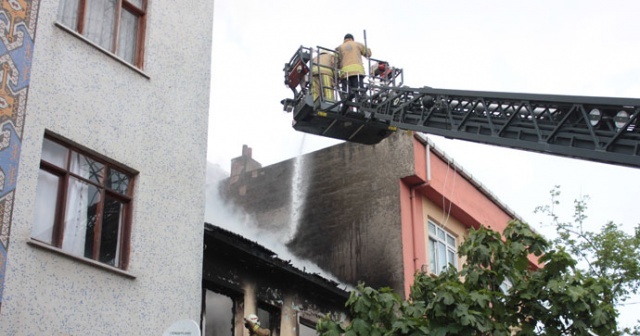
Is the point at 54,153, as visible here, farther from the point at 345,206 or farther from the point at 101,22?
the point at 345,206

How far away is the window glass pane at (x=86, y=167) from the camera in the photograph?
420 inches

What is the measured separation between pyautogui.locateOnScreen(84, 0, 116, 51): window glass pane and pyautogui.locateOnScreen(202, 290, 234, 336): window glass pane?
209 inches

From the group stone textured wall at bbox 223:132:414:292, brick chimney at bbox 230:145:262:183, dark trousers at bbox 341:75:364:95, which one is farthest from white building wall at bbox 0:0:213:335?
brick chimney at bbox 230:145:262:183

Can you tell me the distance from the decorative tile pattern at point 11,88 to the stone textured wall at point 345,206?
452 inches

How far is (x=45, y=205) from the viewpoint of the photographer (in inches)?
401

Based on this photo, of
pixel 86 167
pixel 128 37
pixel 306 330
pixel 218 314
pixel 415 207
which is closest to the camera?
pixel 86 167

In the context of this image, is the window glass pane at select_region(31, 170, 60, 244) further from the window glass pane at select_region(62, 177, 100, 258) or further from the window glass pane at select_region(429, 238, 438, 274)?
the window glass pane at select_region(429, 238, 438, 274)

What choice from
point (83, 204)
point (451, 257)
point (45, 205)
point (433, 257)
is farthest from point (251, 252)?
point (451, 257)

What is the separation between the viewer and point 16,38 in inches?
396

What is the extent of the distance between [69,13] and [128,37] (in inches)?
39.9

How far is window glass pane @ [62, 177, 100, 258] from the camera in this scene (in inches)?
409

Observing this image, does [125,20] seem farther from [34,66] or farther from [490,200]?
[490,200]

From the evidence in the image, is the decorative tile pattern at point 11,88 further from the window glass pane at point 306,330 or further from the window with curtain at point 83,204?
the window glass pane at point 306,330

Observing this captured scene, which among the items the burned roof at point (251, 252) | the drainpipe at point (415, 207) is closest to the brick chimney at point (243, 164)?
the drainpipe at point (415, 207)
